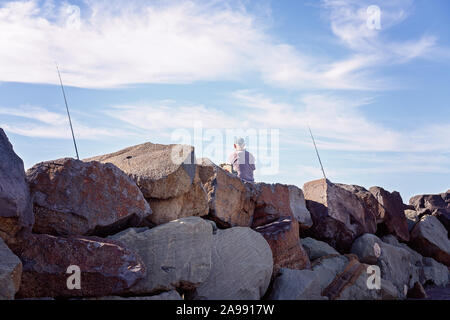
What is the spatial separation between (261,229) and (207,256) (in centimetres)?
136

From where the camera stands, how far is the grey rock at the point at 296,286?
4.38 meters

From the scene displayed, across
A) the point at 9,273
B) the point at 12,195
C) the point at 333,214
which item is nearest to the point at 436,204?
the point at 333,214

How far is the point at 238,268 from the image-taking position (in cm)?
428

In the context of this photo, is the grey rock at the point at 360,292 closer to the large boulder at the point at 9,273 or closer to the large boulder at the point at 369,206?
the large boulder at the point at 369,206

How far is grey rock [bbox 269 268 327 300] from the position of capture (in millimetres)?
4383

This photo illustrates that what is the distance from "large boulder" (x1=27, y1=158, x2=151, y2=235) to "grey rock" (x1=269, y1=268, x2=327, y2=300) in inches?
57.6

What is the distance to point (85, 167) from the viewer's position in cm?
402

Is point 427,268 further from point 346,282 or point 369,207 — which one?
point 346,282

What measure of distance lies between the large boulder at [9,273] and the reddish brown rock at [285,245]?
2.54 metres

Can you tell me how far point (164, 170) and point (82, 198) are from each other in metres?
0.87

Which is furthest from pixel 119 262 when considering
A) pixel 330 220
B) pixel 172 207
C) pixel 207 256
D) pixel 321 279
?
pixel 330 220

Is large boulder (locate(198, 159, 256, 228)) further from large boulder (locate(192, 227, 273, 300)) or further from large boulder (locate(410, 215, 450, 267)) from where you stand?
large boulder (locate(410, 215, 450, 267))
